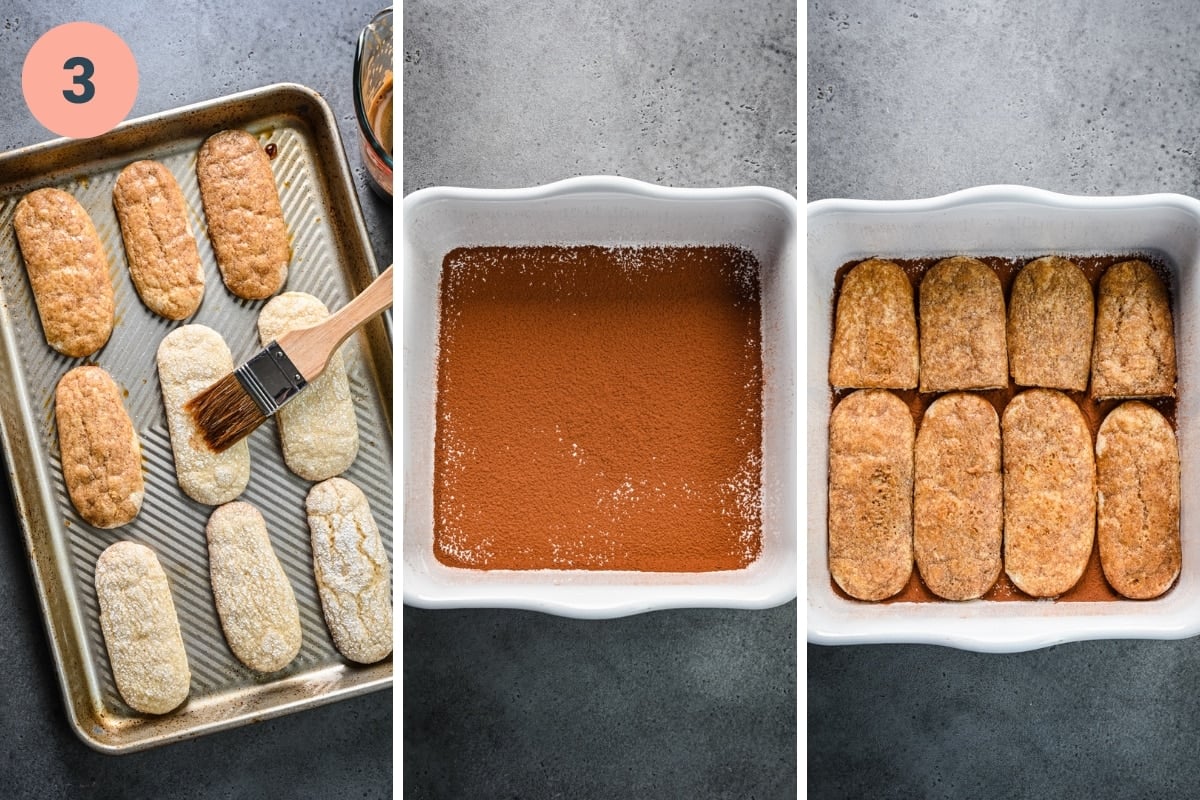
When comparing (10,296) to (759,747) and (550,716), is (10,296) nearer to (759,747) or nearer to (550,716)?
(550,716)

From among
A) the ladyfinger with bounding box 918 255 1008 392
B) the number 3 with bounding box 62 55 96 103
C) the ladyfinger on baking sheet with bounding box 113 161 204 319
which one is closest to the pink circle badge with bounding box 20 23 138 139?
the number 3 with bounding box 62 55 96 103

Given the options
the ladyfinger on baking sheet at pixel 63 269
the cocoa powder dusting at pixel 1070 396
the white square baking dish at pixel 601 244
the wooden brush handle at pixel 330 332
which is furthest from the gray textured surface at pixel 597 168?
the ladyfinger on baking sheet at pixel 63 269

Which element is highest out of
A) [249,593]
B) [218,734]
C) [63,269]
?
[63,269]

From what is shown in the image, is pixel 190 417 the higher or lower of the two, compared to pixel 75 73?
lower

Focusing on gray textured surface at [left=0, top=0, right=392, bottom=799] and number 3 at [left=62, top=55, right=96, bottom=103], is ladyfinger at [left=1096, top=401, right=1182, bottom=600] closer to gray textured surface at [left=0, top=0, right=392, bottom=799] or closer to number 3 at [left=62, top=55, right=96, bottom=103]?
gray textured surface at [left=0, top=0, right=392, bottom=799]

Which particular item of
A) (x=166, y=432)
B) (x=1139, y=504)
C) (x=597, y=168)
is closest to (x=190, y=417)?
(x=166, y=432)

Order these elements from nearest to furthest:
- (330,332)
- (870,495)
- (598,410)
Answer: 1. (598,410)
2. (870,495)
3. (330,332)

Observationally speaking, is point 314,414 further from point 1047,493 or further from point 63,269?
point 1047,493
